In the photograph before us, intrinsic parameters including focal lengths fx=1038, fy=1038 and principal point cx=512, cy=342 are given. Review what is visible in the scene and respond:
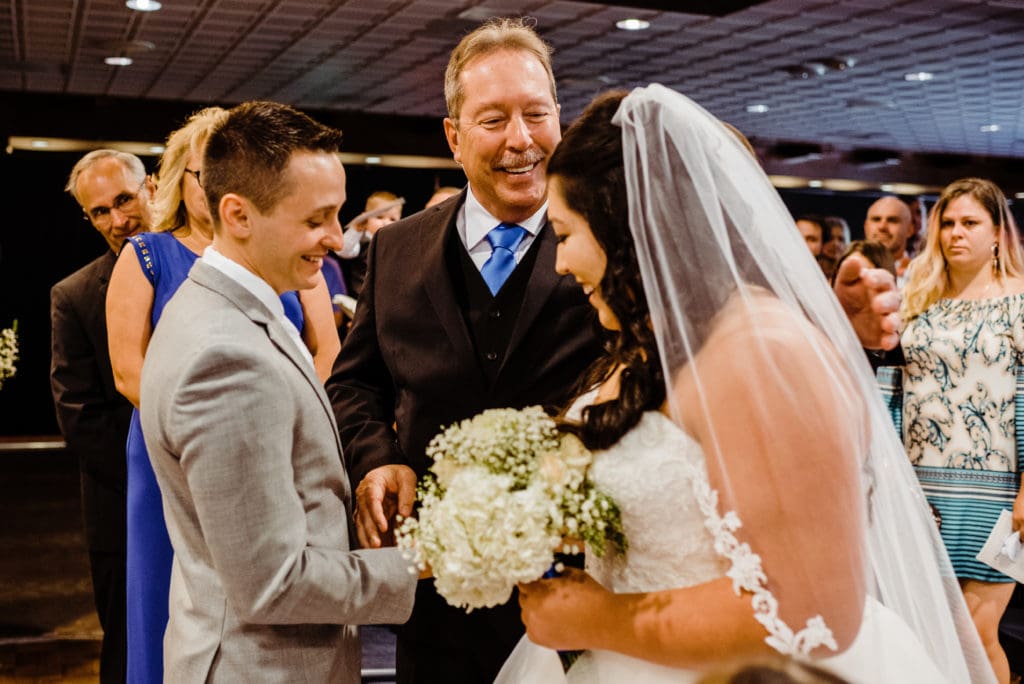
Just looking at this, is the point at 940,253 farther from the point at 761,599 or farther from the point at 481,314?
the point at 761,599

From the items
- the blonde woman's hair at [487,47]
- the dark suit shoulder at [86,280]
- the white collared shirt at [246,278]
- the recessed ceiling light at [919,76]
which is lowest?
the white collared shirt at [246,278]

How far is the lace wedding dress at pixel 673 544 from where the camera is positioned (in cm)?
156

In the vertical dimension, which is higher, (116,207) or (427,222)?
(116,207)

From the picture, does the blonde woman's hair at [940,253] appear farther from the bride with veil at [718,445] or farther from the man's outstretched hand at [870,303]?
the bride with veil at [718,445]

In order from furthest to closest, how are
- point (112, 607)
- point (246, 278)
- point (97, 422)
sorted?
1. point (112, 607)
2. point (97, 422)
3. point (246, 278)

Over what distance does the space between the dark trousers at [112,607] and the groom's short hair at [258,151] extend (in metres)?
2.46

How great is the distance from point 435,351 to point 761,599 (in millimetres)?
1063

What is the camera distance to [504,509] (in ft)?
4.87

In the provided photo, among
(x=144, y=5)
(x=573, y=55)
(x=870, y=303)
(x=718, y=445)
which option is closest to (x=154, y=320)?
(x=718, y=445)

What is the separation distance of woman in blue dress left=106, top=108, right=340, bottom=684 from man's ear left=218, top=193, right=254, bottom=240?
1.02 meters

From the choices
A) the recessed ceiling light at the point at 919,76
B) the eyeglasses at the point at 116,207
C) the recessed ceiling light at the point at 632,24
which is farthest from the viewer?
the recessed ceiling light at the point at 919,76

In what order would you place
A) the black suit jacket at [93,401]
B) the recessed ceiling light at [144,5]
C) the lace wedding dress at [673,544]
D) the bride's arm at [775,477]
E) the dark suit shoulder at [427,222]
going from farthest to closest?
the recessed ceiling light at [144,5], the black suit jacket at [93,401], the dark suit shoulder at [427,222], the lace wedding dress at [673,544], the bride's arm at [775,477]

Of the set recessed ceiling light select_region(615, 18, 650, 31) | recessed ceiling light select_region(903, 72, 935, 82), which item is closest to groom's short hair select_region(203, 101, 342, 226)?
recessed ceiling light select_region(615, 18, 650, 31)

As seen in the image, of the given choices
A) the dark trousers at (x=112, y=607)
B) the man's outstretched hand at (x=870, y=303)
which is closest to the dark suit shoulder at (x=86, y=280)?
the dark trousers at (x=112, y=607)
